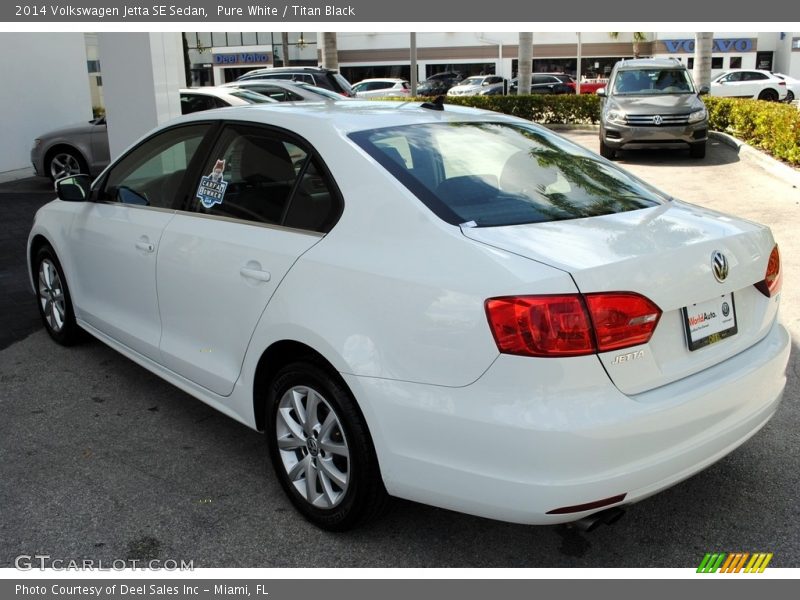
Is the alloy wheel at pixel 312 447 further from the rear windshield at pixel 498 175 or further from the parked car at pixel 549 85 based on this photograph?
the parked car at pixel 549 85

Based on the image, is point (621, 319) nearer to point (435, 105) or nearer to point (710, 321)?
point (710, 321)

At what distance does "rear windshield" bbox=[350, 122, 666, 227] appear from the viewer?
3.03 meters

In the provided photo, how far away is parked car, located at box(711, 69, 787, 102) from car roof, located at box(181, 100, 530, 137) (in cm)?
3084

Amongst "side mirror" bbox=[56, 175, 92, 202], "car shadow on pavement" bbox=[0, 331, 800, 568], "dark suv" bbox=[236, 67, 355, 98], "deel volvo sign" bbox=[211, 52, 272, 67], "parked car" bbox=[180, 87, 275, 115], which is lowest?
"car shadow on pavement" bbox=[0, 331, 800, 568]

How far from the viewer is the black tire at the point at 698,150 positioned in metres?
14.0

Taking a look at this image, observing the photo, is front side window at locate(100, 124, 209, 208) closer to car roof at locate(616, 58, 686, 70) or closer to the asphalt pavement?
the asphalt pavement

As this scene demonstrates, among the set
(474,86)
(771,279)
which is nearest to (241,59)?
(474,86)

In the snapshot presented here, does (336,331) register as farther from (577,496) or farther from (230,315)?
(577,496)

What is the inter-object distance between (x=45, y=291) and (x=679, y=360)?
451cm

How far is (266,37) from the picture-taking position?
2136 inches

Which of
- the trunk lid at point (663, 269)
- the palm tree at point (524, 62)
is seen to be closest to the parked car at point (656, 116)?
the palm tree at point (524, 62)

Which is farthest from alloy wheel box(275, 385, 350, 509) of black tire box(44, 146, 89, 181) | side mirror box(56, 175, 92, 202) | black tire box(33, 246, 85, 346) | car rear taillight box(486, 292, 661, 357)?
black tire box(44, 146, 89, 181)

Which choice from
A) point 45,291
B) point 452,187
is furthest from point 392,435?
point 45,291

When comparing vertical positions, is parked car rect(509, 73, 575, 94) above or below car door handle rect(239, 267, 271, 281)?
above
